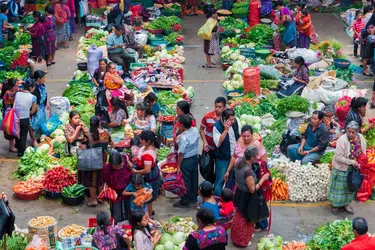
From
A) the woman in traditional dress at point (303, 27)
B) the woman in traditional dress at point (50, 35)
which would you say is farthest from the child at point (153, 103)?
the woman in traditional dress at point (303, 27)

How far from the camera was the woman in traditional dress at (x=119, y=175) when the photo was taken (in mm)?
10133

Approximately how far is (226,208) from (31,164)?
165 inches

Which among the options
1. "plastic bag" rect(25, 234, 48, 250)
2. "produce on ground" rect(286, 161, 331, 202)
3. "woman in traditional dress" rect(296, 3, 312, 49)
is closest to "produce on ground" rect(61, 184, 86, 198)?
"plastic bag" rect(25, 234, 48, 250)

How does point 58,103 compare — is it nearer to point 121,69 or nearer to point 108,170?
point 121,69

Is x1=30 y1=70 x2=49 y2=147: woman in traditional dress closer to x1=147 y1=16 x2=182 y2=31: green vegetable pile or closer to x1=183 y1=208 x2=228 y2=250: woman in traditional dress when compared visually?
x1=183 y1=208 x2=228 y2=250: woman in traditional dress

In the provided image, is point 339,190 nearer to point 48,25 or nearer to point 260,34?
point 260,34

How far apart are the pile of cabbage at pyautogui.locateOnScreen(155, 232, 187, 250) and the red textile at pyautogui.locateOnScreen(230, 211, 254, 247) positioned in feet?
2.39

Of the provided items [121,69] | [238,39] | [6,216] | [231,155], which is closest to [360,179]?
[231,155]

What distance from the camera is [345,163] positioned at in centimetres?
1082

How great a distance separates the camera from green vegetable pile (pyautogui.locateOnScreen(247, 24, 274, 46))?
62.9 ft

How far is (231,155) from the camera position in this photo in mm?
11203

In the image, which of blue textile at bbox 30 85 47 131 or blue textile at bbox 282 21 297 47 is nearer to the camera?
blue textile at bbox 30 85 47 131

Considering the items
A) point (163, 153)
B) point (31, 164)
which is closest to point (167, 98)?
point (163, 153)

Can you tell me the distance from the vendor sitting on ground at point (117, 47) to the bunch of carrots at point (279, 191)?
21.2 ft
